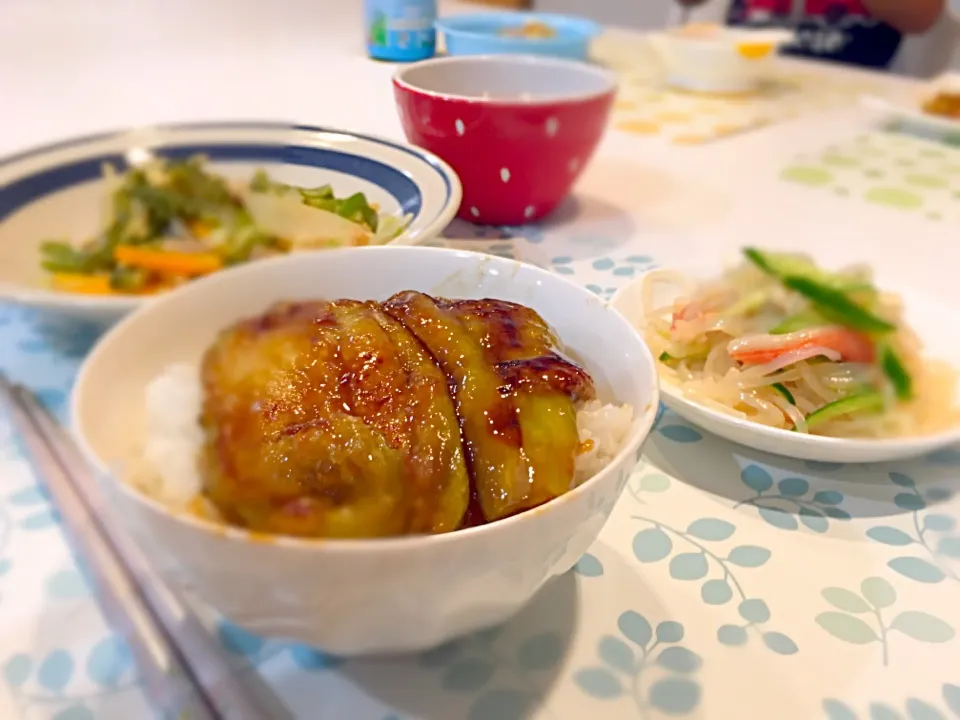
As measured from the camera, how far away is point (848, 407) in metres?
0.41

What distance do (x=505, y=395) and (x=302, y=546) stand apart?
9 cm

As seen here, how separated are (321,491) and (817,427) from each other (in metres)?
0.31

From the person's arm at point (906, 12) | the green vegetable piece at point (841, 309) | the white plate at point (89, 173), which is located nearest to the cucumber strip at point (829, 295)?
the green vegetable piece at point (841, 309)

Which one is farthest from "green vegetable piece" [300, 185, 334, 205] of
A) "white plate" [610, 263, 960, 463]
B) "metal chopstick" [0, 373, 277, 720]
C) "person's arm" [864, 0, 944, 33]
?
"person's arm" [864, 0, 944, 33]

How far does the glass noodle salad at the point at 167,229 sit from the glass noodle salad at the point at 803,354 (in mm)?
288

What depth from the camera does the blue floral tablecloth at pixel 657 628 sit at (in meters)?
0.29

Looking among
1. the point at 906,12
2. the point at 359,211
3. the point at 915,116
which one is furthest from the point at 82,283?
the point at 906,12

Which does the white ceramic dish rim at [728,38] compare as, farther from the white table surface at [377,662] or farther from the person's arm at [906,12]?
the person's arm at [906,12]

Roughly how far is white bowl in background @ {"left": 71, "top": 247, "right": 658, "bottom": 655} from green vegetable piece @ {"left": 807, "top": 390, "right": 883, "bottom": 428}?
6.7 inches

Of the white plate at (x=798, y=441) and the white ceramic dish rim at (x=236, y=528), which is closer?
the white ceramic dish rim at (x=236, y=528)

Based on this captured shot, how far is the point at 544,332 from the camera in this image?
1.01 ft

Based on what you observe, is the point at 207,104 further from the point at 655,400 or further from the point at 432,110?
the point at 432,110

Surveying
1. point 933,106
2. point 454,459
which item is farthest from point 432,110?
point 933,106

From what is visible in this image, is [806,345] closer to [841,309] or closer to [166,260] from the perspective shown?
[841,309]
